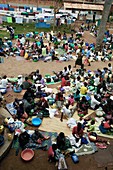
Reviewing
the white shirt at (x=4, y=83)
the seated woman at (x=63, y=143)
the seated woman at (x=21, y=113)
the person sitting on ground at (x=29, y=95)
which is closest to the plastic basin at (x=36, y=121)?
the seated woman at (x=21, y=113)

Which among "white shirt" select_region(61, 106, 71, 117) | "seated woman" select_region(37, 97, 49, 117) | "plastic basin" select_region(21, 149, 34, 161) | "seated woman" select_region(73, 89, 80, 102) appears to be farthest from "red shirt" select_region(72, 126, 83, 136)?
"seated woman" select_region(73, 89, 80, 102)

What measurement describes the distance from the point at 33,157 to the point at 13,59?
8.93 m

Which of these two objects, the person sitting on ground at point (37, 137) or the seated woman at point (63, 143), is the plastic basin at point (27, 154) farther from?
the seated woman at point (63, 143)

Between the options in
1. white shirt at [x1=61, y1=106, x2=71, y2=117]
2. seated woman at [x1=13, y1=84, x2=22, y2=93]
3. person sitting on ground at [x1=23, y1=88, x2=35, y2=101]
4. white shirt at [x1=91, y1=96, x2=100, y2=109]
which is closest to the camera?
white shirt at [x1=61, y1=106, x2=71, y2=117]

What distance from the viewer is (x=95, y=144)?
8062 mm

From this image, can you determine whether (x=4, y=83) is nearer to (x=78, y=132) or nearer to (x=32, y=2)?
(x=78, y=132)

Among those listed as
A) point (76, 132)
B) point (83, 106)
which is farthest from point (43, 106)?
point (76, 132)

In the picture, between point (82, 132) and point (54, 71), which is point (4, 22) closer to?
point (54, 71)

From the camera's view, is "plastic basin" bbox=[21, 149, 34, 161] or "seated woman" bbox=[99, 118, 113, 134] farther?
"seated woman" bbox=[99, 118, 113, 134]

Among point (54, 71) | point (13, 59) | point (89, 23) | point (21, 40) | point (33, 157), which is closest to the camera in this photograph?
point (33, 157)

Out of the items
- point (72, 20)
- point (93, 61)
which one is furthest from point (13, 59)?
point (72, 20)

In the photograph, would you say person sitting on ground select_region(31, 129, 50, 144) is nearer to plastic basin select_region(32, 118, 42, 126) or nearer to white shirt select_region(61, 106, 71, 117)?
plastic basin select_region(32, 118, 42, 126)

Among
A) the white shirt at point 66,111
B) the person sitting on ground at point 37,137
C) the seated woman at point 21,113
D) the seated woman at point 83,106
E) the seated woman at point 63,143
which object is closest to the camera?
the seated woman at point 63,143

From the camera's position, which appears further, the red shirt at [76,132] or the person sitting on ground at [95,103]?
the person sitting on ground at [95,103]
